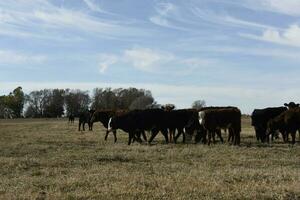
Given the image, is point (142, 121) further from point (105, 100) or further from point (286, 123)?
point (105, 100)

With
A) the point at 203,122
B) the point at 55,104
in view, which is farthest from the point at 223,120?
the point at 55,104

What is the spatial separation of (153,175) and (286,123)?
1474 centimetres

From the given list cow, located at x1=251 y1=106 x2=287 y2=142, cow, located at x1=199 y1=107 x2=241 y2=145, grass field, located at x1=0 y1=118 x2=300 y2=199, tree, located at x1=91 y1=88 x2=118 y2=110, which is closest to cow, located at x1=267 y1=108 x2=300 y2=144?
cow, located at x1=251 y1=106 x2=287 y2=142

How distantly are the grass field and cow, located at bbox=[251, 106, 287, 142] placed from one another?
8.51m

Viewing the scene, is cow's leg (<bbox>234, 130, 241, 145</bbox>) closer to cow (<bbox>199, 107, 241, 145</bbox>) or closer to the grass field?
cow (<bbox>199, 107, 241, 145</bbox>)

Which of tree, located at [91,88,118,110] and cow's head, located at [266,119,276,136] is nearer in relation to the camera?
cow's head, located at [266,119,276,136]

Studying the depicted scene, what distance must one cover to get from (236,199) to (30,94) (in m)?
173

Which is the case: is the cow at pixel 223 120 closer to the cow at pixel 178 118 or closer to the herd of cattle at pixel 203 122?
the herd of cattle at pixel 203 122

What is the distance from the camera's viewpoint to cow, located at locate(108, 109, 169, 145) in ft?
94.2

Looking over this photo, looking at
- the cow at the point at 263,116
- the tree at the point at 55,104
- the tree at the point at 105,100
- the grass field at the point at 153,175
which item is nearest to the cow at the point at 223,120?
the cow at the point at 263,116

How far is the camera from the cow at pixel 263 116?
3038 centimetres

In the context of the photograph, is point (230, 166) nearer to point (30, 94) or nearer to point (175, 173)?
point (175, 173)

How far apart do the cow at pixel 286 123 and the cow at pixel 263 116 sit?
4.24 ft

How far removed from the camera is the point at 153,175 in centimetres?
1434
